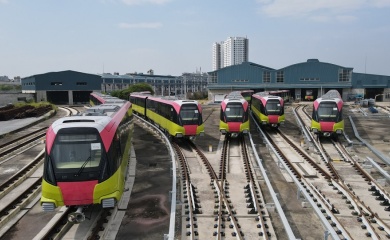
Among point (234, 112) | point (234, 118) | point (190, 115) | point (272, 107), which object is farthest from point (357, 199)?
point (272, 107)

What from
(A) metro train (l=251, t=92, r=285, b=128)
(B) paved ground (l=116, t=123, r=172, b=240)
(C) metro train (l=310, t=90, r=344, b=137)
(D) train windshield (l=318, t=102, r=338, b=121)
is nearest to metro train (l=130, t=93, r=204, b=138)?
(B) paved ground (l=116, t=123, r=172, b=240)

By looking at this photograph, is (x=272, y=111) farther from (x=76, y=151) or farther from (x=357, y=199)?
(x=76, y=151)

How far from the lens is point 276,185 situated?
565 inches

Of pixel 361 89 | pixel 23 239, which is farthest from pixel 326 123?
pixel 361 89

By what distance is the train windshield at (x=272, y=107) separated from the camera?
1106 inches

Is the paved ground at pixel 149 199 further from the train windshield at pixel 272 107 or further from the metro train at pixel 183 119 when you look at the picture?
the train windshield at pixel 272 107

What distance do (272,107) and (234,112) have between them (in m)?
5.88

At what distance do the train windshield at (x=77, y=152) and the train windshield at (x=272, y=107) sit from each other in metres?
20.4

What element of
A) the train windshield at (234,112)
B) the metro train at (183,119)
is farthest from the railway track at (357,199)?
the metro train at (183,119)

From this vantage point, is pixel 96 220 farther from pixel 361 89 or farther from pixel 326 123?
pixel 361 89

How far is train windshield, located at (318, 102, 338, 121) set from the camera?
76.2 feet

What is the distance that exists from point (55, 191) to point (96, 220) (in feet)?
5.93

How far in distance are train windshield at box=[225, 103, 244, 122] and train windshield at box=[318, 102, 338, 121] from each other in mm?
5528

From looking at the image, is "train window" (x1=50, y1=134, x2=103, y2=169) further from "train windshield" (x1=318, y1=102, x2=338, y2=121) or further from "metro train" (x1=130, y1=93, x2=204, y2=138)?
"train windshield" (x1=318, y1=102, x2=338, y2=121)
